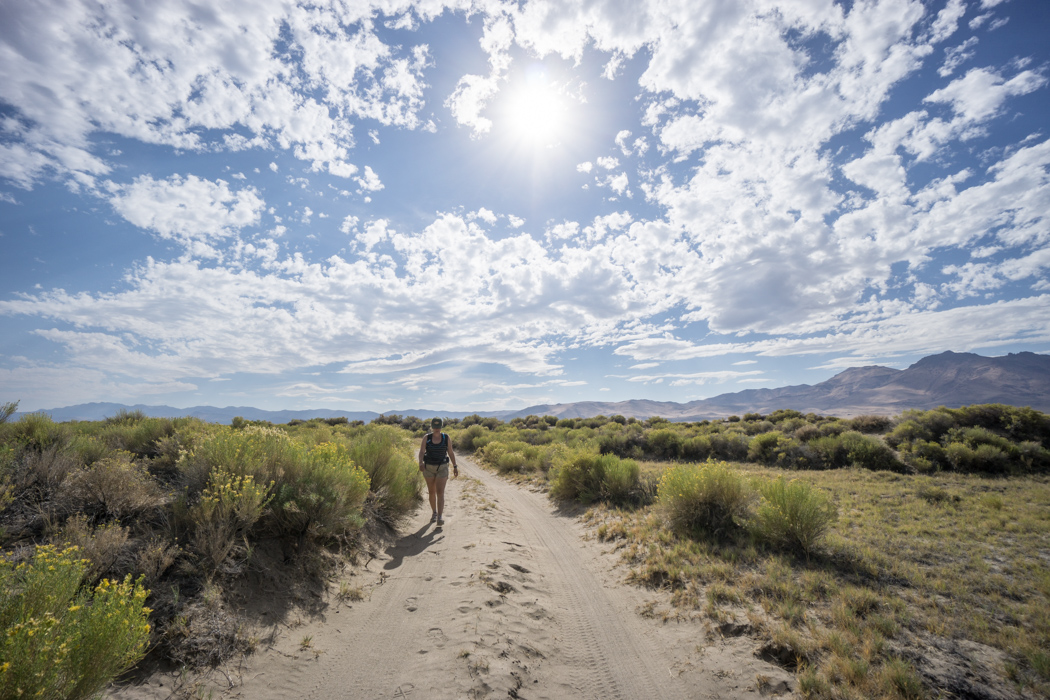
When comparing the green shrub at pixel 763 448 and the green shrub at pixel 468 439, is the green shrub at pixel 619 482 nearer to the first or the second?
the green shrub at pixel 763 448

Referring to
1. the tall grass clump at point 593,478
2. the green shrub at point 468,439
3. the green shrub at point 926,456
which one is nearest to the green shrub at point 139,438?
the tall grass clump at point 593,478

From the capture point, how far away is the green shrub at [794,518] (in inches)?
Result: 264

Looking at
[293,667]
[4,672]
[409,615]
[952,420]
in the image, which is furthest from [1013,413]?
[4,672]

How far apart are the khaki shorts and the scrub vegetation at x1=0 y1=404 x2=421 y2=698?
1823 millimetres

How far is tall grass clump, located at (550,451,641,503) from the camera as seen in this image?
1095 centimetres

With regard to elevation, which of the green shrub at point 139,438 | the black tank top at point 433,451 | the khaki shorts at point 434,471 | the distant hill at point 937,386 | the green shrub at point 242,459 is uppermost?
the green shrub at point 139,438

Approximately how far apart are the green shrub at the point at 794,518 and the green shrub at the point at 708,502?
34.1 inches

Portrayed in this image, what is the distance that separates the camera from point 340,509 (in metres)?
6.23

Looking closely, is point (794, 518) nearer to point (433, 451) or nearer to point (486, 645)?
point (486, 645)

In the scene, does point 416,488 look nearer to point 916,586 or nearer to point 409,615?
point 409,615

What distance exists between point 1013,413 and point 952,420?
1.64 meters

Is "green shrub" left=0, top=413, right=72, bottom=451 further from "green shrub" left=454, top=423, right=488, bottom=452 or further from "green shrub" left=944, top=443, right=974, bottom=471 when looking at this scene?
"green shrub" left=944, top=443, right=974, bottom=471

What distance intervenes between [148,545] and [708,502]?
28.5 feet

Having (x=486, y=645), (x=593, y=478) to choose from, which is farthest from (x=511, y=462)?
(x=486, y=645)
